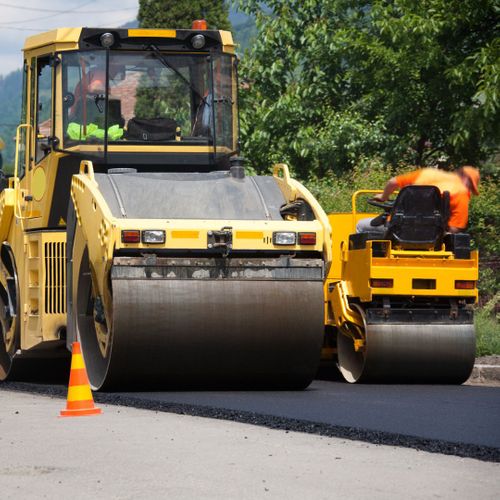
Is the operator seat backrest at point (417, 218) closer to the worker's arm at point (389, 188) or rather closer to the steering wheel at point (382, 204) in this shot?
the steering wheel at point (382, 204)

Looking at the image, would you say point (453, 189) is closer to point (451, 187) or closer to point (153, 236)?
point (451, 187)

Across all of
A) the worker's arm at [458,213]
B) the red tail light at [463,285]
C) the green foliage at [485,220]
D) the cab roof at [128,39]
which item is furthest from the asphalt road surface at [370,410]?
the green foliage at [485,220]

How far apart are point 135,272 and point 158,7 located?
3753cm

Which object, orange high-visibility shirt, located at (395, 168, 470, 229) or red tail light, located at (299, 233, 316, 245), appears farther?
orange high-visibility shirt, located at (395, 168, 470, 229)

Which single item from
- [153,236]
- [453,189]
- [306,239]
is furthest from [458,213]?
[153,236]

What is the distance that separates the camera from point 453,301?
12.3m

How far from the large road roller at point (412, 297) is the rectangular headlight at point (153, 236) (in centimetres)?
206

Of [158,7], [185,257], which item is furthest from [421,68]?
[158,7]

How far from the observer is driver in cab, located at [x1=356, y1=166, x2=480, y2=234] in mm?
12836

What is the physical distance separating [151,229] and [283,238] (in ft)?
3.49

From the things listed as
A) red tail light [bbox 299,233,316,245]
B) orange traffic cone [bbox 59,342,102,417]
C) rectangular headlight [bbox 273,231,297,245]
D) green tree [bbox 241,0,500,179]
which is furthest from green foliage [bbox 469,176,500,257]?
orange traffic cone [bbox 59,342,102,417]

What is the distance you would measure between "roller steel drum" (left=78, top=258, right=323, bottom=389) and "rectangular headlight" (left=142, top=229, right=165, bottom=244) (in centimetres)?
26

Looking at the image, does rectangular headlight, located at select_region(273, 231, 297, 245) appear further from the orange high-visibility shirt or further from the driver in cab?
the orange high-visibility shirt

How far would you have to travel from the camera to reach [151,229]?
11.0m
